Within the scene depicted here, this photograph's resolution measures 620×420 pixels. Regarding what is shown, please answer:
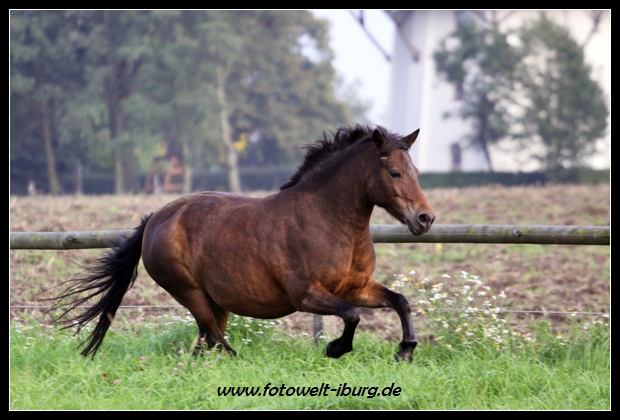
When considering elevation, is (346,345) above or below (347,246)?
below

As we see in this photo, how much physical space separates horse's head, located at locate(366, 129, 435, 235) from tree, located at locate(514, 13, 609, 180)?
2535cm

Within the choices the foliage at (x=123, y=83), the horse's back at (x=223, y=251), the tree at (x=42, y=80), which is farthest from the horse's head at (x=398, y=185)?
the tree at (x=42, y=80)

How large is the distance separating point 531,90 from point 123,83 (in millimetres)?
16095

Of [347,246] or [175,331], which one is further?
[175,331]

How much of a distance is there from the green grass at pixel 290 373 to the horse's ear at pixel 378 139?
134cm

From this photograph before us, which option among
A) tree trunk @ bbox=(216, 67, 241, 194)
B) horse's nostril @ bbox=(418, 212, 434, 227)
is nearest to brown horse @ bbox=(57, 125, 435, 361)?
horse's nostril @ bbox=(418, 212, 434, 227)

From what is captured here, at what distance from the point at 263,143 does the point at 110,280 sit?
112 ft

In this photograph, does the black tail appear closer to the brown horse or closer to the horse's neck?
the brown horse

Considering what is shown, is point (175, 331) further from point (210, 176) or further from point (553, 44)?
point (210, 176)

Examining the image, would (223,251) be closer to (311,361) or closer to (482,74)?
(311,361)

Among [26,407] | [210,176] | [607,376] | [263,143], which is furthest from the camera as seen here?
[263,143]

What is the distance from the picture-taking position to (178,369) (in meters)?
5.00

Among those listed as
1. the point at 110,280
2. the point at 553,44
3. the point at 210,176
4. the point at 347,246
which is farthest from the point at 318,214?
the point at 210,176

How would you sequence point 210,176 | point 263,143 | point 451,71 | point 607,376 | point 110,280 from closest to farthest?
point 607,376 < point 110,280 < point 451,71 < point 210,176 < point 263,143
